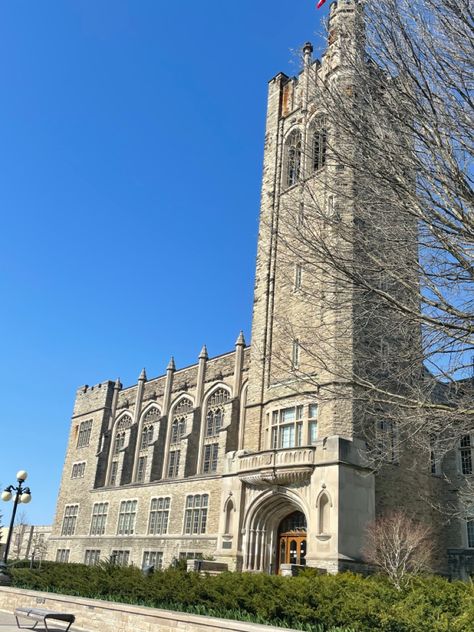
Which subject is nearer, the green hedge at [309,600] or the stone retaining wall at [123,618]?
the green hedge at [309,600]

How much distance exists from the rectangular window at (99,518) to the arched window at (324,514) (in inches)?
849

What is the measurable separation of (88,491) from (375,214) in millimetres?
36434

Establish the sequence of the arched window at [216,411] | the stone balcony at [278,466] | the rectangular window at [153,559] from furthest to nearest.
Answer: the arched window at [216,411], the rectangular window at [153,559], the stone balcony at [278,466]

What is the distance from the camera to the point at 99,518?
129 feet

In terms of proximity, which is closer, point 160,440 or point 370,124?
point 370,124

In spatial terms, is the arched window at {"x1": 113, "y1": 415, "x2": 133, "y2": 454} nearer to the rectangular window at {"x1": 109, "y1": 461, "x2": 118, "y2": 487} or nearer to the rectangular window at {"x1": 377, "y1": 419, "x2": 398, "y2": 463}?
the rectangular window at {"x1": 109, "y1": 461, "x2": 118, "y2": 487}

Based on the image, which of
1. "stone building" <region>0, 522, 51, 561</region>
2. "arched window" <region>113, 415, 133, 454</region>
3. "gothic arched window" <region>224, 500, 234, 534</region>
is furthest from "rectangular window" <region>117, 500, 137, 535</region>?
"stone building" <region>0, 522, 51, 561</region>

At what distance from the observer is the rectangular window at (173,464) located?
125 feet

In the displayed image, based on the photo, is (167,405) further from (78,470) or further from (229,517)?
(229,517)

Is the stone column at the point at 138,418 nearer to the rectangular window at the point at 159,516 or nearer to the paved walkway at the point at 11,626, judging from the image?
the rectangular window at the point at 159,516

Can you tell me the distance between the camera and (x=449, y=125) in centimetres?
965

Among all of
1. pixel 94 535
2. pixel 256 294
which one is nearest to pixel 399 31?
pixel 256 294

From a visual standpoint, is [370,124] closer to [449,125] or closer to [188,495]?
[449,125]

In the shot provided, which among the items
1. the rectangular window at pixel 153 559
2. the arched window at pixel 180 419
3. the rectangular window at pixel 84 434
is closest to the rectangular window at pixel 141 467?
the arched window at pixel 180 419
